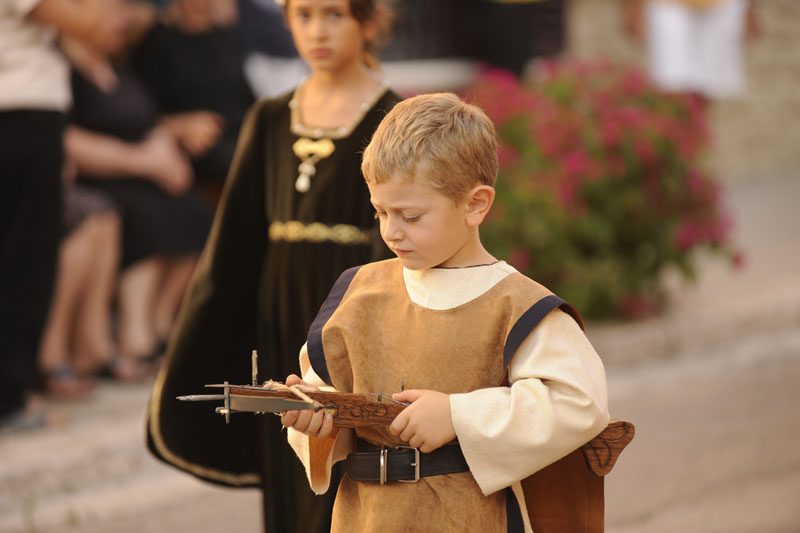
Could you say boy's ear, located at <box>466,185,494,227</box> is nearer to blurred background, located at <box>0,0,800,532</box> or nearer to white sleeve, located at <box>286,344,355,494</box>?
white sleeve, located at <box>286,344,355,494</box>

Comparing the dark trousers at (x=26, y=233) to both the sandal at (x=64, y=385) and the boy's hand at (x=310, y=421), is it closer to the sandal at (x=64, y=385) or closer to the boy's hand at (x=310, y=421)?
the sandal at (x=64, y=385)

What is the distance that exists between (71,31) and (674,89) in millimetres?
6625

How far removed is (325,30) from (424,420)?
132 cm

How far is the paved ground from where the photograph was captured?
187 inches

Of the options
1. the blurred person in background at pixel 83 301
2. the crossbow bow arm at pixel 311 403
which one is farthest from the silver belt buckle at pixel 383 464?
the blurred person in background at pixel 83 301

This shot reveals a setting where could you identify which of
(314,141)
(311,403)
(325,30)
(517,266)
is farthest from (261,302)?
(517,266)

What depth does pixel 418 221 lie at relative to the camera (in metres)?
2.25

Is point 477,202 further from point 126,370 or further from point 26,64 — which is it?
point 126,370

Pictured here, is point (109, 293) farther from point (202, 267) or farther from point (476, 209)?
point (476, 209)

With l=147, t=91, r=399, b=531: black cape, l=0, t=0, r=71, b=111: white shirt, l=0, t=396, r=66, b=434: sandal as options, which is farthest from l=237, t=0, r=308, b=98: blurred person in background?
l=147, t=91, r=399, b=531: black cape

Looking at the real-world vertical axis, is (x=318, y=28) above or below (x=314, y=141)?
above

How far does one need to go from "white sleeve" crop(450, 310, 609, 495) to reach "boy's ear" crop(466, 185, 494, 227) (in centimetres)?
22

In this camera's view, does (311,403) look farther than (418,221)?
No

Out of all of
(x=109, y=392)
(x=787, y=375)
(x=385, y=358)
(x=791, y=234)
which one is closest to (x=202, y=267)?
(x=385, y=358)
